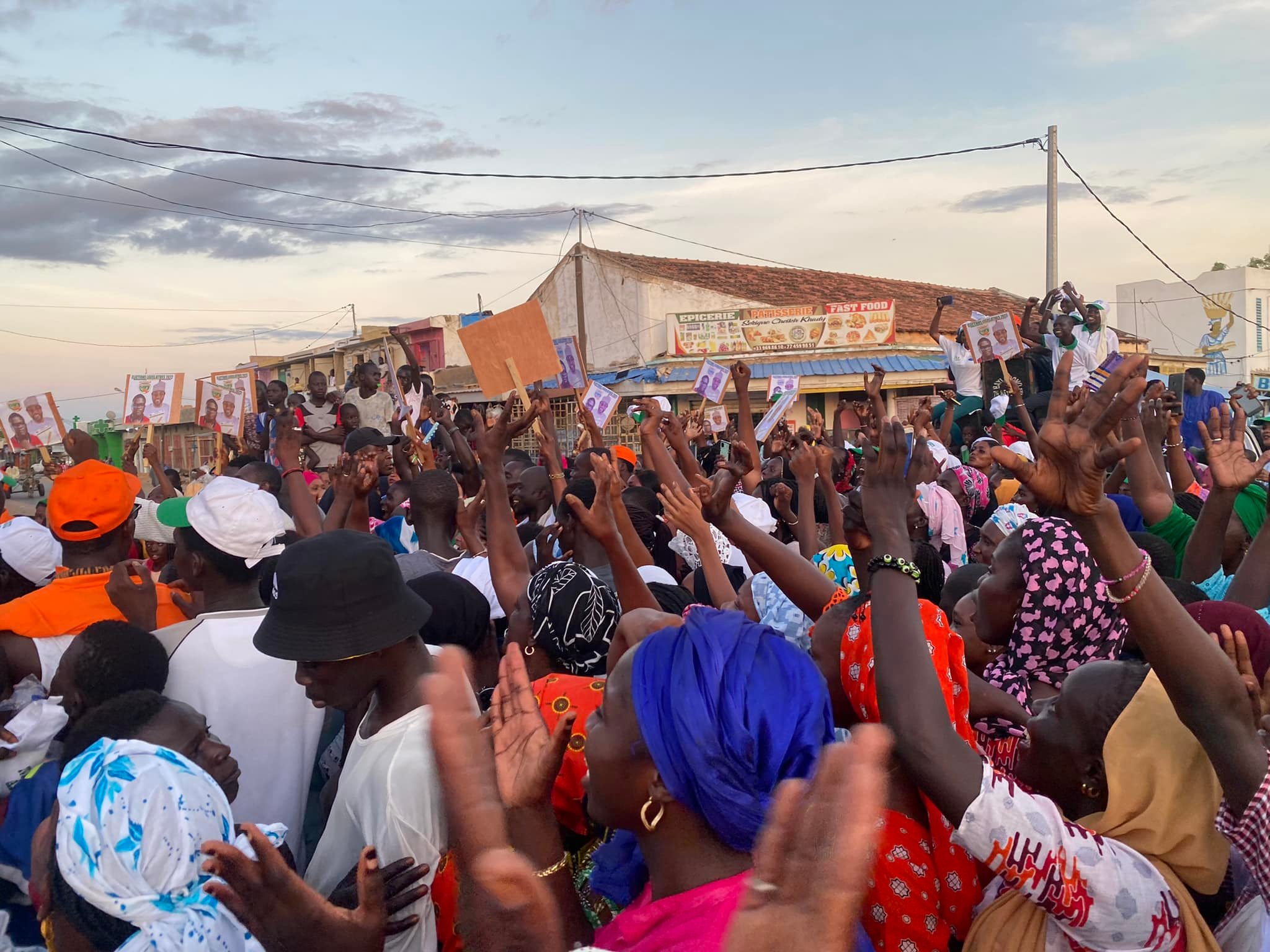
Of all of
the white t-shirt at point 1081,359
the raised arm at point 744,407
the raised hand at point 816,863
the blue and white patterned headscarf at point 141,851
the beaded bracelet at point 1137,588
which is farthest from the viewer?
the white t-shirt at point 1081,359

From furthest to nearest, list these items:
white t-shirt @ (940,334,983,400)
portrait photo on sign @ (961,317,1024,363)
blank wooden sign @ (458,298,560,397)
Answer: white t-shirt @ (940,334,983,400)
portrait photo on sign @ (961,317,1024,363)
blank wooden sign @ (458,298,560,397)

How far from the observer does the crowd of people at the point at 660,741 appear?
151cm

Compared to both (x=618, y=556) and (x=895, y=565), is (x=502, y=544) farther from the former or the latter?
(x=895, y=565)

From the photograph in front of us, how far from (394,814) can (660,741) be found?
0.81m

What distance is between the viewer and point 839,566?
11.6 feet

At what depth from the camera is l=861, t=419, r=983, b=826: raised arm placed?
1.78 m

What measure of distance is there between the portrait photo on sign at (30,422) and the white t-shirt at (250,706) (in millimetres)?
7352

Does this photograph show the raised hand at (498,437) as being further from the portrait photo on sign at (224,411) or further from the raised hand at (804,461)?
the portrait photo on sign at (224,411)

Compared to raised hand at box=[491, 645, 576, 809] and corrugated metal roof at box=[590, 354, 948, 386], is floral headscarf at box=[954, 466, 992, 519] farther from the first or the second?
corrugated metal roof at box=[590, 354, 948, 386]


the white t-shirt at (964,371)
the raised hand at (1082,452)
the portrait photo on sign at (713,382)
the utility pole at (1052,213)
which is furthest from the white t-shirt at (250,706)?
the utility pole at (1052,213)

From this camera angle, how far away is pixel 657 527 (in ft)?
18.3

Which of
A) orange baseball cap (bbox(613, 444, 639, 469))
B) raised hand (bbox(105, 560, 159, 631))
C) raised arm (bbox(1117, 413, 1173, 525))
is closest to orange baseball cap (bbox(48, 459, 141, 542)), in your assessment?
raised hand (bbox(105, 560, 159, 631))

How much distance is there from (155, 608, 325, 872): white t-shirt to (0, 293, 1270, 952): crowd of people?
10 mm

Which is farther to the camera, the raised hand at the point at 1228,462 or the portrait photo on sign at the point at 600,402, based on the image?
the portrait photo on sign at the point at 600,402
